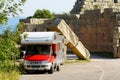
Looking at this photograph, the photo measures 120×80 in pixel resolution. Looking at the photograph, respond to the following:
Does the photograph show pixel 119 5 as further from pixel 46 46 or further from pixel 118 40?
pixel 46 46

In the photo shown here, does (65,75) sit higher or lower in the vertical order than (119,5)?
lower

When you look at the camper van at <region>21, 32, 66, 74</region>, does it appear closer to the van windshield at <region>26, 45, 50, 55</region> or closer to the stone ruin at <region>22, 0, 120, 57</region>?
the van windshield at <region>26, 45, 50, 55</region>

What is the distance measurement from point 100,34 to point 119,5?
23.3 ft

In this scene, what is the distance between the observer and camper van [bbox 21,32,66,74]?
96.0ft

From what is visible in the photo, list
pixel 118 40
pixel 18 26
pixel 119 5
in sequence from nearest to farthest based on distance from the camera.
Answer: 1. pixel 18 26
2. pixel 118 40
3. pixel 119 5

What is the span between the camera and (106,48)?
164ft

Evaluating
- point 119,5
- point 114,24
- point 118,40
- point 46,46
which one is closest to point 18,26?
point 46,46

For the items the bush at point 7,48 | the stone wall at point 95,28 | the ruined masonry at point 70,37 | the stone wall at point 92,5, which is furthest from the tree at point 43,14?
Answer: the bush at point 7,48

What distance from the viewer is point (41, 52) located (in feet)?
99.6

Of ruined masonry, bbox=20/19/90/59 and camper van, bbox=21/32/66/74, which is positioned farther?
ruined masonry, bbox=20/19/90/59

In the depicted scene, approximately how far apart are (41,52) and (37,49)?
0.37 m

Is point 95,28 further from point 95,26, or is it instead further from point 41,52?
point 41,52

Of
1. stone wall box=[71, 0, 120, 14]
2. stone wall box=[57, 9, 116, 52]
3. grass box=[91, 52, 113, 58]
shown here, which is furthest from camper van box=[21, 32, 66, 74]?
stone wall box=[71, 0, 120, 14]

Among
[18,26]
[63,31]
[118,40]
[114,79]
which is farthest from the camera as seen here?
[118,40]
